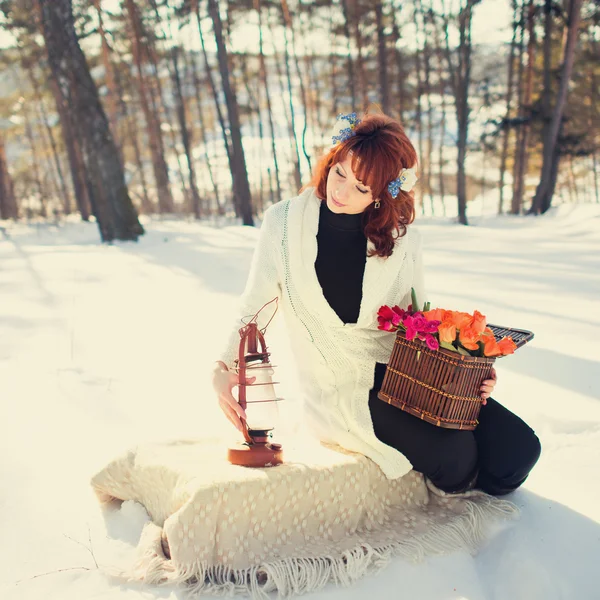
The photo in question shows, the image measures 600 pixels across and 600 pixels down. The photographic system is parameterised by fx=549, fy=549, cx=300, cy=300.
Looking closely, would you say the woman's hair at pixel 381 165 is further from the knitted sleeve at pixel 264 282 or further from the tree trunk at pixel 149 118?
the tree trunk at pixel 149 118

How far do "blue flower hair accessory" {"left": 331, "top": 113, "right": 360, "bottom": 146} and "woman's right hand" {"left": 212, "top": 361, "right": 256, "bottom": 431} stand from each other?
1036 millimetres

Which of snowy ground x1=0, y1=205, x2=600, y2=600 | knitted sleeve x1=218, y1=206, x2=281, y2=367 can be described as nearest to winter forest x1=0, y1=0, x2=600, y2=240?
snowy ground x1=0, y1=205, x2=600, y2=600

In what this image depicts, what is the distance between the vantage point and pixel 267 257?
2348 millimetres

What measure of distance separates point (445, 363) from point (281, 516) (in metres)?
0.79

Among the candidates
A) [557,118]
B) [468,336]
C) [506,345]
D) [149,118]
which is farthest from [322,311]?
[149,118]

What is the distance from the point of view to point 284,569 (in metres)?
1.81

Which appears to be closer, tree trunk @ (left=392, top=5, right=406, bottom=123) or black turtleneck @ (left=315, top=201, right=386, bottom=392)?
black turtleneck @ (left=315, top=201, right=386, bottom=392)

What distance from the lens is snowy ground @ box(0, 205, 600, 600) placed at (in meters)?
1.84

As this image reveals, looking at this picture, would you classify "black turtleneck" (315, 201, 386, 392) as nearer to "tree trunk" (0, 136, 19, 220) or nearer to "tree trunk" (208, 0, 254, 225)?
"tree trunk" (208, 0, 254, 225)

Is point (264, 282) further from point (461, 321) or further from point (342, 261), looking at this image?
point (461, 321)

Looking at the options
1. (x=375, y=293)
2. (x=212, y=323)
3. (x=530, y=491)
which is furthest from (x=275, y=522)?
(x=212, y=323)

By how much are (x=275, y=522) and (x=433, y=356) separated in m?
0.80

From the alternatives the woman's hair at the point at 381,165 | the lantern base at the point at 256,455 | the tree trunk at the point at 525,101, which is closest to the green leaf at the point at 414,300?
the woman's hair at the point at 381,165

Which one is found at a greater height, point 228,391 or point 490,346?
point 490,346
